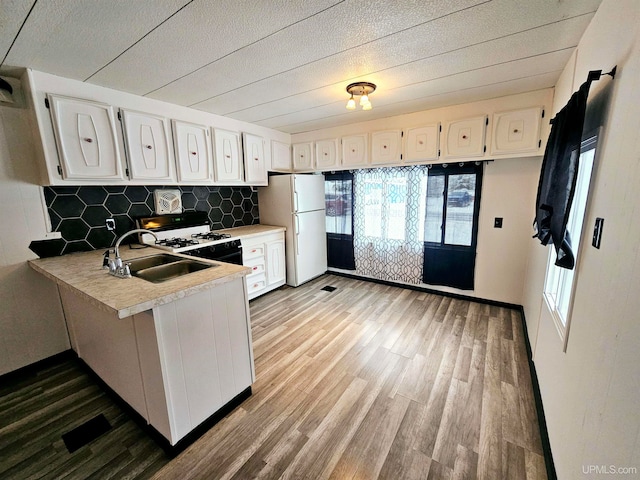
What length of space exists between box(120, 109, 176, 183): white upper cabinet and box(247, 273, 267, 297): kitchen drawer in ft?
4.79

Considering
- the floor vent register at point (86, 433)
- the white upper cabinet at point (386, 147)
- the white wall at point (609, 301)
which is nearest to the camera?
the white wall at point (609, 301)

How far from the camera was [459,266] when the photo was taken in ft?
10.8

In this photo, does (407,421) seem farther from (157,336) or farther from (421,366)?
(157,336)

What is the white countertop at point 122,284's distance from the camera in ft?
4.00

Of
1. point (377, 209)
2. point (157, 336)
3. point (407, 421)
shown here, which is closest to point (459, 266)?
point (377, 209)

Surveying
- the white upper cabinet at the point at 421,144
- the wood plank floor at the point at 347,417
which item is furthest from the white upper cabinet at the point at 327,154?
the wood plank floor at the point at 347,417

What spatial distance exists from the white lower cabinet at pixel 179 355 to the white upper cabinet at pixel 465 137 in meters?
2.66

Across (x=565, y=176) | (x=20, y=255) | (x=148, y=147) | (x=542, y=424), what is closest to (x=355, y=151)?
(x=148, y=147)

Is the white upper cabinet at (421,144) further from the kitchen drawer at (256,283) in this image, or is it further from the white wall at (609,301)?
the kitchen drawer at (256,283)

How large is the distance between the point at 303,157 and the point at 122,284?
3.12 meters

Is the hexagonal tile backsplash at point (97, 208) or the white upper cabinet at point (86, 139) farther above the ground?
the white upper cabinet at point (86, 139)

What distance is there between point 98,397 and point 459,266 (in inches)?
148

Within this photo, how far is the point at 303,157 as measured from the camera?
4.05m

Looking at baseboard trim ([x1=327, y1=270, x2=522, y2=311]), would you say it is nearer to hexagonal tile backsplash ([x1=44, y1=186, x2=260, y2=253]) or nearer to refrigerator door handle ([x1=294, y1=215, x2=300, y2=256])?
refrigerator door handle ([x1=294, y1=215, x2=300, y2=256])
